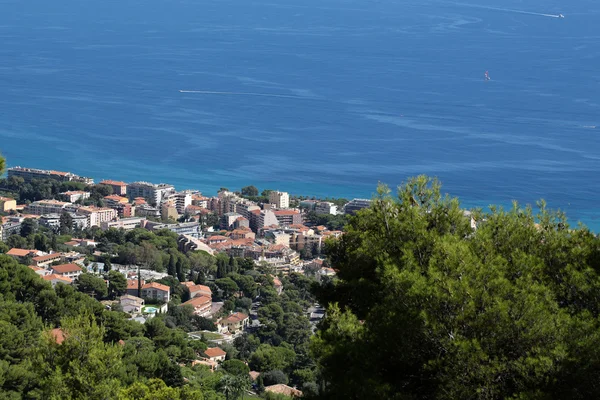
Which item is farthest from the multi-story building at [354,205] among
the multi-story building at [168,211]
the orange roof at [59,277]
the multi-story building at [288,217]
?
the orange roof at [59,277]

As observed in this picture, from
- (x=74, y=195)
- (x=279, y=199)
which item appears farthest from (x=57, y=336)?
(x=74, y=195)

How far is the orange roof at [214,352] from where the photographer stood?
13592 millimetres

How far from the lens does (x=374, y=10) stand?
75312mm

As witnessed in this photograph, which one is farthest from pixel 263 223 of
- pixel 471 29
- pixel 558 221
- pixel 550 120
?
pixel 471 29

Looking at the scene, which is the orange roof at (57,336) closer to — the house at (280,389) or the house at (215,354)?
the house at (280,389)

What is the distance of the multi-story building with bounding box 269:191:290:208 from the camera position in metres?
26.3

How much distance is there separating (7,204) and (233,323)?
11141 millimetres

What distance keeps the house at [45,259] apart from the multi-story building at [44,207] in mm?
6158

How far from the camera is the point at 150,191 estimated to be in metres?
26.7

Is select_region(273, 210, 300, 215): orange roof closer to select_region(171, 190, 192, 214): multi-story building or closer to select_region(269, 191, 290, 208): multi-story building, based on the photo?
select_region(269, 191, 290, 208): multi-story building

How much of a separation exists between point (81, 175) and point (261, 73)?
63.9ft

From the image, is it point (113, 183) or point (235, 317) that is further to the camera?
point (113, 183)

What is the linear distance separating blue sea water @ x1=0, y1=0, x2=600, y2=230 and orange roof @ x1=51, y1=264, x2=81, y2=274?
11.1 metres

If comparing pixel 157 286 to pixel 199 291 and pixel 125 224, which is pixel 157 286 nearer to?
pixel 199 291
